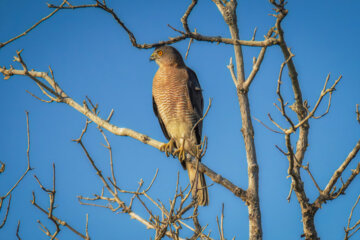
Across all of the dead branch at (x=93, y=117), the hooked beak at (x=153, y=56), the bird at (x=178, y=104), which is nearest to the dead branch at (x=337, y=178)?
→ the dead branch at (x=93, y=117)

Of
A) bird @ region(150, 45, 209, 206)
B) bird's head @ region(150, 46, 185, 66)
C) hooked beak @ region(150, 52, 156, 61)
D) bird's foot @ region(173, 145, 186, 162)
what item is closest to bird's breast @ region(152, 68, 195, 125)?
bird @ region(150, 45, 209, 206)

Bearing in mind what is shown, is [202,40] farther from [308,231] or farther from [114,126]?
[308,231]

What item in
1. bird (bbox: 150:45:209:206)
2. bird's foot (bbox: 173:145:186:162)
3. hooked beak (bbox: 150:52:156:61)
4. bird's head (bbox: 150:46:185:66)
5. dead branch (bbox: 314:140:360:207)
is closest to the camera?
dead branch (bbox: 314:140:360:207)

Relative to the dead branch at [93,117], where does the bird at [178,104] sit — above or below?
above

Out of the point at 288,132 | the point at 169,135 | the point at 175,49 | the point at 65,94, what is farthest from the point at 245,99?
the point at 175,49

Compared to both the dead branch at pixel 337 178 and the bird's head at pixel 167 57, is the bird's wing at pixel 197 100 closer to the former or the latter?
the bird's head at pixel 167 57

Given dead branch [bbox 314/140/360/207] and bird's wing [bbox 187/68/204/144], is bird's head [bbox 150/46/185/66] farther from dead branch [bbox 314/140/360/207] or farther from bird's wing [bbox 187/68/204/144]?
dead branch [bbox 314/140/360/207]

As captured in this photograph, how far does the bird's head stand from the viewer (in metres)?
7.79

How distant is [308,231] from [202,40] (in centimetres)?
203

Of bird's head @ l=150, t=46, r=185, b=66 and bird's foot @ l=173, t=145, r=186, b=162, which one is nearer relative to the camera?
bird's foot @ l=173, t=145, r=186, b=162

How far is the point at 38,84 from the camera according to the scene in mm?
4730

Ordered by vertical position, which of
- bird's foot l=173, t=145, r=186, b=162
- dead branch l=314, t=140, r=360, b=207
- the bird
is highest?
the bird

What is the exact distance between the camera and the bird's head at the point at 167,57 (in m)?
7.79

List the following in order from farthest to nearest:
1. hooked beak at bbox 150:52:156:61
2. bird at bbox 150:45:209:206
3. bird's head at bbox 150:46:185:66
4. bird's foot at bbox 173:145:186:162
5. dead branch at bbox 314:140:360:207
Result: hooked beak at bbox 150:52:156:61, bird's head at bbox 150:46:185:66, bird at bbox 150:45:209:206, bird's foot at bbox 173:145:186:162, dead branch at bbox 314:140:360:207
